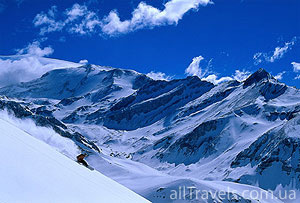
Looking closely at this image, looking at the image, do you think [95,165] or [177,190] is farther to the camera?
[95,165]

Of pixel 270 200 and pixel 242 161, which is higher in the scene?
pixel 242 161

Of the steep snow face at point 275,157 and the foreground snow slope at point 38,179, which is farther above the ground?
the steep snow face at point 275,157

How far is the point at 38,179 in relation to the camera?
414 inches

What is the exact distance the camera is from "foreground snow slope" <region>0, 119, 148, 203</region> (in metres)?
9.37

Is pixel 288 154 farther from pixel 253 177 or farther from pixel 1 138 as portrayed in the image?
pixel 1 138

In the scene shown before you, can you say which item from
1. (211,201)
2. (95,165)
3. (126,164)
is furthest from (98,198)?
(126,164)

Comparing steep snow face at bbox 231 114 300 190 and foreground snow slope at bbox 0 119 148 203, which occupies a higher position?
steep snow face at bbox 231 114 300 190

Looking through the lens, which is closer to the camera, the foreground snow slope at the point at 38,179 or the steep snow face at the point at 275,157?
the foreground snow slope at the point at 38,179

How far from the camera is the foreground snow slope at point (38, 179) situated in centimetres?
937

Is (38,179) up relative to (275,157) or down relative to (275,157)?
down

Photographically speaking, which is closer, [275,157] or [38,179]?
[38,179]

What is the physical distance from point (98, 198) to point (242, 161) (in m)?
181

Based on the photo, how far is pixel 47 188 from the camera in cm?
1033

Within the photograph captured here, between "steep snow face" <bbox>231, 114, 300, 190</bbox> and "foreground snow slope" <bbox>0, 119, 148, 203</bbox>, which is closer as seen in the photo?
"foreground snow slope" <bbox>0, 119, 148, 203</bbox>
